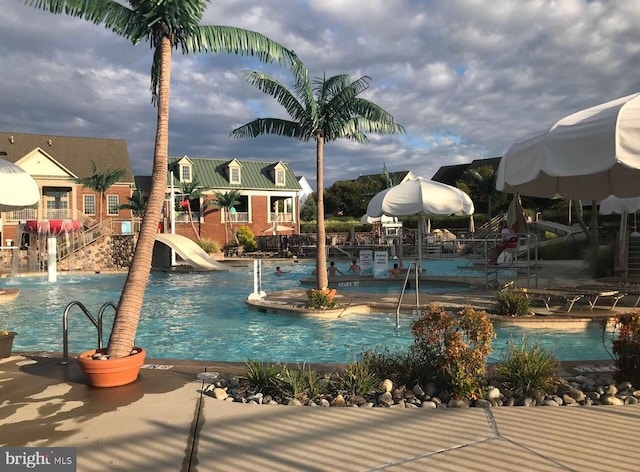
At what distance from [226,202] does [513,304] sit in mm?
37409

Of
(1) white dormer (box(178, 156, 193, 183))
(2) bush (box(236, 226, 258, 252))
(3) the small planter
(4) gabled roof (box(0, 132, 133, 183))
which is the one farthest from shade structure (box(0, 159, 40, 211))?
(1) white dormer (box(178, 156, 193, 183))

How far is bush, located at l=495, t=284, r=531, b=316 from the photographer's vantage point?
966 cm

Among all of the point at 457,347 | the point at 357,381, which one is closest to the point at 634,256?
the point at 457,347

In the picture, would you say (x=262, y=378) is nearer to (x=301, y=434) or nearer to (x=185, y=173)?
(x=301, y=434)

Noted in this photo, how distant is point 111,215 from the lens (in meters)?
42.3

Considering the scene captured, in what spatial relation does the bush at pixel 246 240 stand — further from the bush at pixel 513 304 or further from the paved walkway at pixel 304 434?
the paved walkway at pixel 304 434

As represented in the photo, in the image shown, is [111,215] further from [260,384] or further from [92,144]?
[260,384]

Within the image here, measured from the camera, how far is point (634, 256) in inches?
563

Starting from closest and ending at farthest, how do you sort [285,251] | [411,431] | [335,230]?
[411,431]
[285,251]
[335,230]

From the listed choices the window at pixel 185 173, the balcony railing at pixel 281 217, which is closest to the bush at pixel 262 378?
the window at pixel 185 173

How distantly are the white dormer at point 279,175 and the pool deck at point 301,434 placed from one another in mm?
44220

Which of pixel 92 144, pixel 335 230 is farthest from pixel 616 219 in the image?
pixel 92 144

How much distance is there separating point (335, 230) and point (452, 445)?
46828 millimetres

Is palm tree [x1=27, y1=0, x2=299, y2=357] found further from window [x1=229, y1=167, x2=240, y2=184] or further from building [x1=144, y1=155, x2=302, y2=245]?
window [x1=229, y1=167, x2=240, y2=184]
